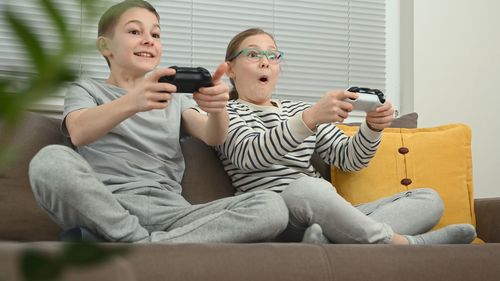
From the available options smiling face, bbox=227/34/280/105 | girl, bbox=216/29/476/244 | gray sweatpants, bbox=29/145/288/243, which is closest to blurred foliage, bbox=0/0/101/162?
gray sweatpants, bbox=29/145/288/243

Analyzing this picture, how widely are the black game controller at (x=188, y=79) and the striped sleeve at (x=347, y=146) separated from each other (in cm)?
54

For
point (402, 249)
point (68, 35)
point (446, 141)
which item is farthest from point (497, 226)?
point (68, 35)

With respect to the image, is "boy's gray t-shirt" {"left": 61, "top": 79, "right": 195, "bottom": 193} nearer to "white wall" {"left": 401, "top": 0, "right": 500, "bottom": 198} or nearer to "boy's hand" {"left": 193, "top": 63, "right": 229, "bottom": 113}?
"boy's hand" {"left": 193, "top": 63, "right": 229, "bottom": 113}

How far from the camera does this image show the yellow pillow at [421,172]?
2213mm

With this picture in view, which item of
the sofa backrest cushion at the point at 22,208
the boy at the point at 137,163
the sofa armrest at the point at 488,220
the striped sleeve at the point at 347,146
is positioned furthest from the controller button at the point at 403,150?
the sofa backrest cushion at the point at 22,208

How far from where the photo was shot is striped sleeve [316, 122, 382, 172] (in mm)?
2072

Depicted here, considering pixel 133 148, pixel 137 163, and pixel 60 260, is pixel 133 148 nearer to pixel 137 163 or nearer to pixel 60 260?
pixel 137 163

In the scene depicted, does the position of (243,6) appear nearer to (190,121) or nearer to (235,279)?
(190,121)

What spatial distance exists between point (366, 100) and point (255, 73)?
1.17ft

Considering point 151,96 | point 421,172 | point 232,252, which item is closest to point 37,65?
point 232,252

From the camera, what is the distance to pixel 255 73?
2137 mm

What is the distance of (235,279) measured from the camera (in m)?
1.37

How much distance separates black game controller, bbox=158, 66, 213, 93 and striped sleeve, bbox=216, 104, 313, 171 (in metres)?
0.26

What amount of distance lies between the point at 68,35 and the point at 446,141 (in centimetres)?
229
